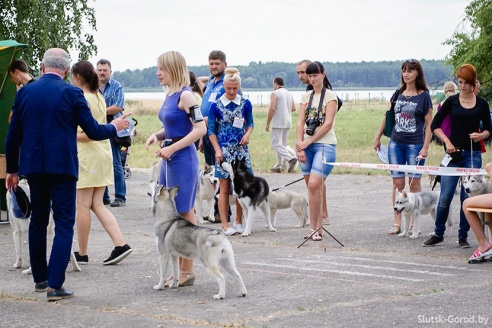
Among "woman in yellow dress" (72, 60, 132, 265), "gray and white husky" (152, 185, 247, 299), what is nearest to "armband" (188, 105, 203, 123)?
"gray and white husky" (152, 185, 247, 299)

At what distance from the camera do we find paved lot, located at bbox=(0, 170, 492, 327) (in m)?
6.79

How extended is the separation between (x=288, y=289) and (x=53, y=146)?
7.81 ft

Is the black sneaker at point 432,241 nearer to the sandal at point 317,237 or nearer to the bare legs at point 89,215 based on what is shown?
the sandal at point 317,237

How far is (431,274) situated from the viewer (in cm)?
851

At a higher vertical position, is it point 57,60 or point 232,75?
point 57,60

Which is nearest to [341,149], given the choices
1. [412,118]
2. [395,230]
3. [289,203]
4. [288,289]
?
[289,203]

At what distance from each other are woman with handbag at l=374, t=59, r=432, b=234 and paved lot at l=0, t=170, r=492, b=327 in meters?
1.05

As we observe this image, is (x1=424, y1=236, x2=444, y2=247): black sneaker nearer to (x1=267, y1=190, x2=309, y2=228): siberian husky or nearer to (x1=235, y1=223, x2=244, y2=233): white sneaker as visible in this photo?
(x1=267, y1=190, x2=309, y2=228): siberian husky

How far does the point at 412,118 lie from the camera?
10.9 metres

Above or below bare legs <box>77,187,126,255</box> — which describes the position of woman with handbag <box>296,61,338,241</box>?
above

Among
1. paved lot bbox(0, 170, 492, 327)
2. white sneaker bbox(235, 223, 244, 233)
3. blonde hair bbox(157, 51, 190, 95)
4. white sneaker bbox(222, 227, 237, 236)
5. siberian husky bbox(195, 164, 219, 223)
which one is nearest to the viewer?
paved lot bbox(0, 170, 492, 327)

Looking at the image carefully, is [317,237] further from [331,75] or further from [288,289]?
[331,75]

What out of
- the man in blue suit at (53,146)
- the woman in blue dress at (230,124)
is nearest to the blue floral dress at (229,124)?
the woman in blue dress at (230,124)

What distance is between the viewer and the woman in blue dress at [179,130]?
7942 mm
